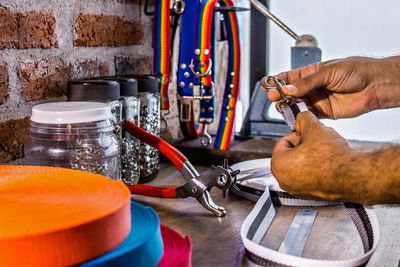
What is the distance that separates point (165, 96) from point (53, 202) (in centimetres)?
72

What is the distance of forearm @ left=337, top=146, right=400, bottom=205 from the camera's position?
62 cm

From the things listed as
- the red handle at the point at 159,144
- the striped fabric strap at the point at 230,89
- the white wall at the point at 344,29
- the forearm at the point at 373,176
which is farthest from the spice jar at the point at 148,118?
the white wall at the point at 344,29

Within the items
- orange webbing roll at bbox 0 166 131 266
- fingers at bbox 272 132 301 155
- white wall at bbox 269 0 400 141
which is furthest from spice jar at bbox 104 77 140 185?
white wall at bbox 269 0 400 141

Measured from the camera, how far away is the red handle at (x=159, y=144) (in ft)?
3.05

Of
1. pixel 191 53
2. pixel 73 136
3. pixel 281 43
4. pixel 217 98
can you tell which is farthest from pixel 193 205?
pixel 281 43

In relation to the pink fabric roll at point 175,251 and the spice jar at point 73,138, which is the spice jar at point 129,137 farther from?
the pink fabric roll at point 175,251

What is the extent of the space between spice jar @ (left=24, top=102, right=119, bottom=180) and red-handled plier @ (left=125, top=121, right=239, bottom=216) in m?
0.09

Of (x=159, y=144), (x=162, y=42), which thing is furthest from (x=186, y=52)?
(x=159, y=144)

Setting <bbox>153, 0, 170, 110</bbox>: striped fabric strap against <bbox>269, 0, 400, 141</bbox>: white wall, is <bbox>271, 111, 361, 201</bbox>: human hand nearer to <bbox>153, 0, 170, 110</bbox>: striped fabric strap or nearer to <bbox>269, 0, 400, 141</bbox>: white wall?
<bbox>153, 0, 170, 110</bbox>: striped fabric strap

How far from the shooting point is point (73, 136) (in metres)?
0.80

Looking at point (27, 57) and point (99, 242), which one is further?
point (27, 57)

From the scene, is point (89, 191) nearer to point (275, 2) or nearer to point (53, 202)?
point (53, 202)

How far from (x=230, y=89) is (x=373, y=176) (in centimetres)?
72

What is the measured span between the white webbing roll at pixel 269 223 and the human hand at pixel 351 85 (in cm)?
18
